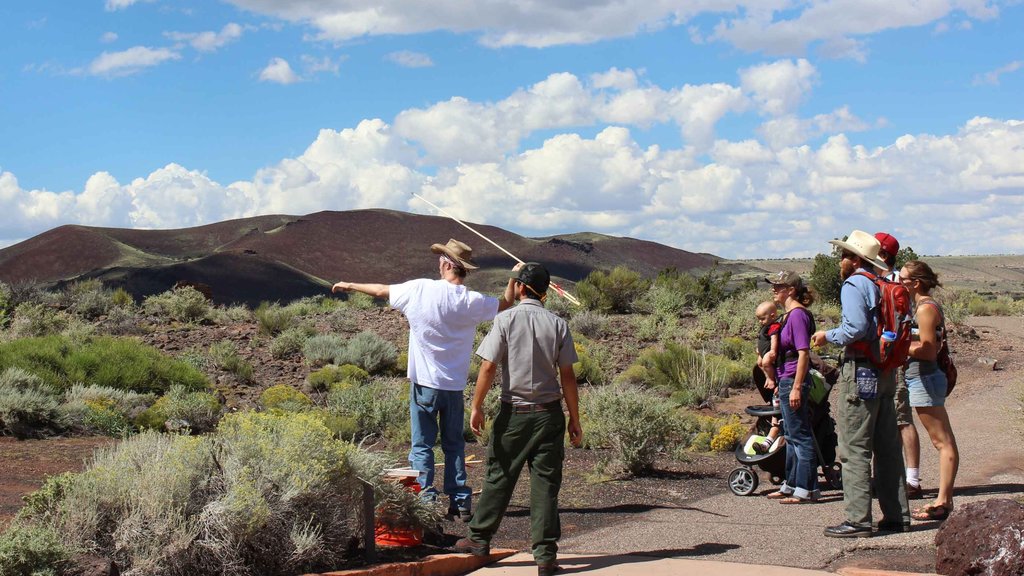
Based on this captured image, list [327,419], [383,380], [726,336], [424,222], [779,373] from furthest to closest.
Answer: [424,222] → [726,336] → [383,380] → [327,419] → [779,373]

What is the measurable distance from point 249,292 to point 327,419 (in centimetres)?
3990

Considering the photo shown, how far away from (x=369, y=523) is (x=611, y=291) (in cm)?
2193

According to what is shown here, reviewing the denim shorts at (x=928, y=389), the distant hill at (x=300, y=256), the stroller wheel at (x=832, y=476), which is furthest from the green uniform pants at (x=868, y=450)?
the distant hill at (x=300, y=256)

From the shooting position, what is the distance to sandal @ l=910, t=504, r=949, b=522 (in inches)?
301

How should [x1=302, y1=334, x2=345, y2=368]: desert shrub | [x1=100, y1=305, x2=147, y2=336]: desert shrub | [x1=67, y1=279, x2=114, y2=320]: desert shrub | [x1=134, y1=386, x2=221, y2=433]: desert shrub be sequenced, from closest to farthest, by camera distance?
[x1=134, y1=386, x2=221, y2=433]: desert shrub
[x1=302, y1=334, x2=345, y2=368]: desert shrub
[x1=100, y1=305, x2=147, y2=336]: desert shrub
[x1=67, y1=279, x2=114, y2=320]: desert shrub

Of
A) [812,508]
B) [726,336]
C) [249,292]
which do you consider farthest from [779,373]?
[249,292]

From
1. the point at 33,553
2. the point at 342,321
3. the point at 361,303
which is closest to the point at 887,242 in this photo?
the point at 33,553

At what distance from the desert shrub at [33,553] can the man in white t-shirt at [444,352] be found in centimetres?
267

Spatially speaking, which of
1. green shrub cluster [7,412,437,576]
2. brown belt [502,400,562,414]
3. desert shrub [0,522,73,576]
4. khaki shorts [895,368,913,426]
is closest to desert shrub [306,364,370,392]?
khaki shorts [895,368,913,426]

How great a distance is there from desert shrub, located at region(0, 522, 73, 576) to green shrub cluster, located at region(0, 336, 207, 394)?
1085cm

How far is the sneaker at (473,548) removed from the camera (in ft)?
22.5

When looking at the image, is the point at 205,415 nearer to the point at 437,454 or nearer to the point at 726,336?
the point at 437,454

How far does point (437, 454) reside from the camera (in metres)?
11.5

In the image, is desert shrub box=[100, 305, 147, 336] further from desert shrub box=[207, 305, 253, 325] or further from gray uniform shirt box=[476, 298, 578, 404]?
gray uniform shirt box=[476, 298, 578, 404]
